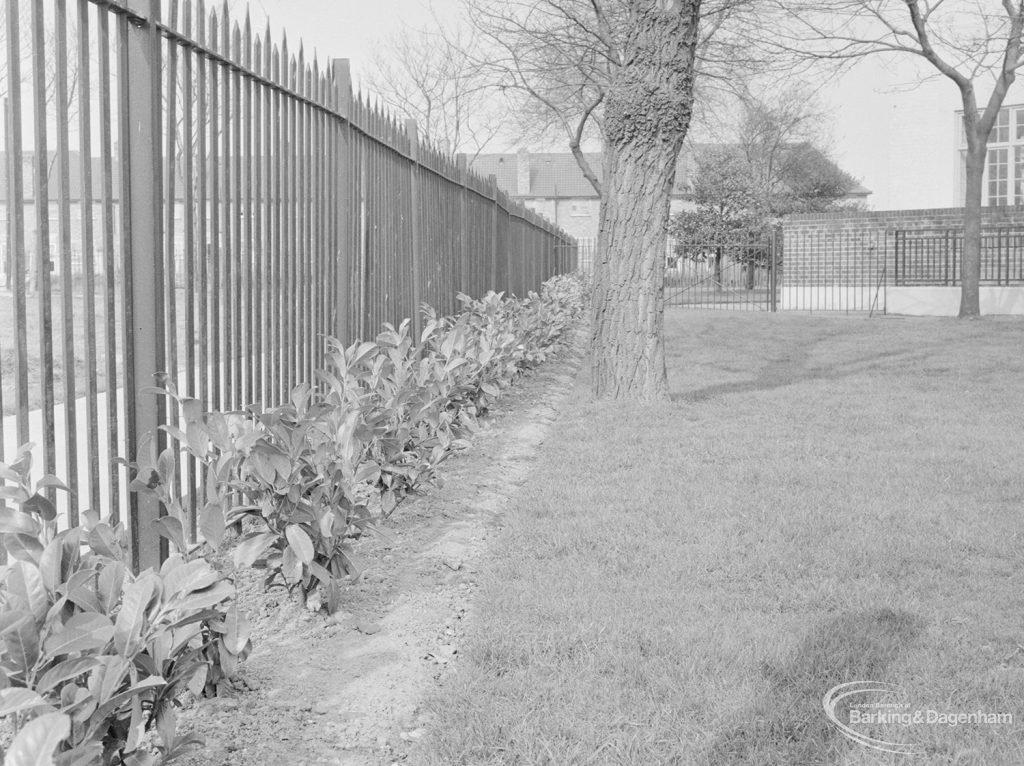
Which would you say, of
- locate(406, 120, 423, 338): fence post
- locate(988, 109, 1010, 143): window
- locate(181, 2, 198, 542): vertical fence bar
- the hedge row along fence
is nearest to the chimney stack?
locate(988, 109, 1010, 143): window

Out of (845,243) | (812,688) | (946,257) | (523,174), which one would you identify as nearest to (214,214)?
(812,688)

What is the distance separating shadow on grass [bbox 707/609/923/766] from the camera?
2.74 metres

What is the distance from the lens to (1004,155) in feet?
93.1

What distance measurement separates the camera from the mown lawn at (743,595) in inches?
112

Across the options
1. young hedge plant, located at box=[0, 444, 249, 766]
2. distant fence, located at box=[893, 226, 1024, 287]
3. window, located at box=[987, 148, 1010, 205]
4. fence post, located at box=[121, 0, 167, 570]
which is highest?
window, located at box=[987, 148, 1010, 205]

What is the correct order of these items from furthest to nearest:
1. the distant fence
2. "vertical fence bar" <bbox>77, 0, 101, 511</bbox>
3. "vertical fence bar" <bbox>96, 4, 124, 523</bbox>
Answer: the distant fence
"vertical fence bar" <bbox>96, 4, 124, 523</bbox>
"vertical fence bar" <bbox>77, 0, 101, 511</bbox>

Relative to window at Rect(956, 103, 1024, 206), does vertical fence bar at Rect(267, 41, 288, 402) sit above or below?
below

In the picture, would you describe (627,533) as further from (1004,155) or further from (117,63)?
(1004,155)

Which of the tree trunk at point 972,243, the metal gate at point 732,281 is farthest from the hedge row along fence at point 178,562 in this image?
the metal gate at point 732,281

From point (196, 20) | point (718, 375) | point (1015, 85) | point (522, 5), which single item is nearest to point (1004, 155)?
point (1015, 85)

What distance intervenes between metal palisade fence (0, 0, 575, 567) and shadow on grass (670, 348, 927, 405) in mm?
3723

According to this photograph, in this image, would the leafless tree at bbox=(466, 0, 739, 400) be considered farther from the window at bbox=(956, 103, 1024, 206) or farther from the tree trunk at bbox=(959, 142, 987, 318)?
the window at bbox=(956, 103, 1024, 206)

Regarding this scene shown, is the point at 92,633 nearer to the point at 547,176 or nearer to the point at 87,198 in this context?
the point at 87,198

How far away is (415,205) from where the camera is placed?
26.3 ft
